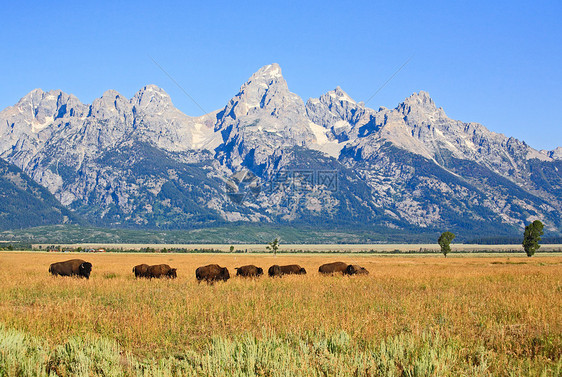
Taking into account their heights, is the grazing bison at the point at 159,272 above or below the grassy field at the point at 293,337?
below

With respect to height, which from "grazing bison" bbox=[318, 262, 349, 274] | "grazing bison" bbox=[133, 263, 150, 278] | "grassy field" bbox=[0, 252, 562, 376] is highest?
"grassy field" bbox=[0, 252, 562, 376]

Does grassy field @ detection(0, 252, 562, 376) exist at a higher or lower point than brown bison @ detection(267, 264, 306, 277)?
higher

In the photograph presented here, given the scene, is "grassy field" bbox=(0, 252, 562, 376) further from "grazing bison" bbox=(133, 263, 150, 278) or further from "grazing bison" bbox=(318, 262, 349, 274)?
"grazing bison" bbox=(318, 262, 349, 274)

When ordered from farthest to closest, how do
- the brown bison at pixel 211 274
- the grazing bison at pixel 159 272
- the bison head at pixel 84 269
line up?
the bison head at pixel 84 269
the grazing bison at pixel 159 272
the brown bison at pixel 211 274

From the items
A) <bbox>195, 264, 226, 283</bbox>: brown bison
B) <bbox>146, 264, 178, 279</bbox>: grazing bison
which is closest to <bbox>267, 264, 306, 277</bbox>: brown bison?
<bbox>195, 264, 226, 283</bbox>: brown bison

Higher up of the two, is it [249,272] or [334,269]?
[334,269]

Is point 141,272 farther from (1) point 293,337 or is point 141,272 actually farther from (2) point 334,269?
(1) point 293,337

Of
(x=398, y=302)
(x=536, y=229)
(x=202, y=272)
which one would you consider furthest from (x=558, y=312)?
(x=536, y=229)

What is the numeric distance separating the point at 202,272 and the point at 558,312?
21231mm

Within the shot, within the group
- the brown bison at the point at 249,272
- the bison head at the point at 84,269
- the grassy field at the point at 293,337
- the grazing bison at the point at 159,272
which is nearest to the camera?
the grassy field at the point at 293,337

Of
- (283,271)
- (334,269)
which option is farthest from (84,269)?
(334,269)

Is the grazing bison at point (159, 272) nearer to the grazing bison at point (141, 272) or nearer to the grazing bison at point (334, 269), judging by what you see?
the grazing bison at point (141, 272)

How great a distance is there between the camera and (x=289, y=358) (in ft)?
28.7

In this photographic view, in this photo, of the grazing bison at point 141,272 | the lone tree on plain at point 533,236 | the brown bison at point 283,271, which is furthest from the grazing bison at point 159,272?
the lone tree on plain at point 533,236
